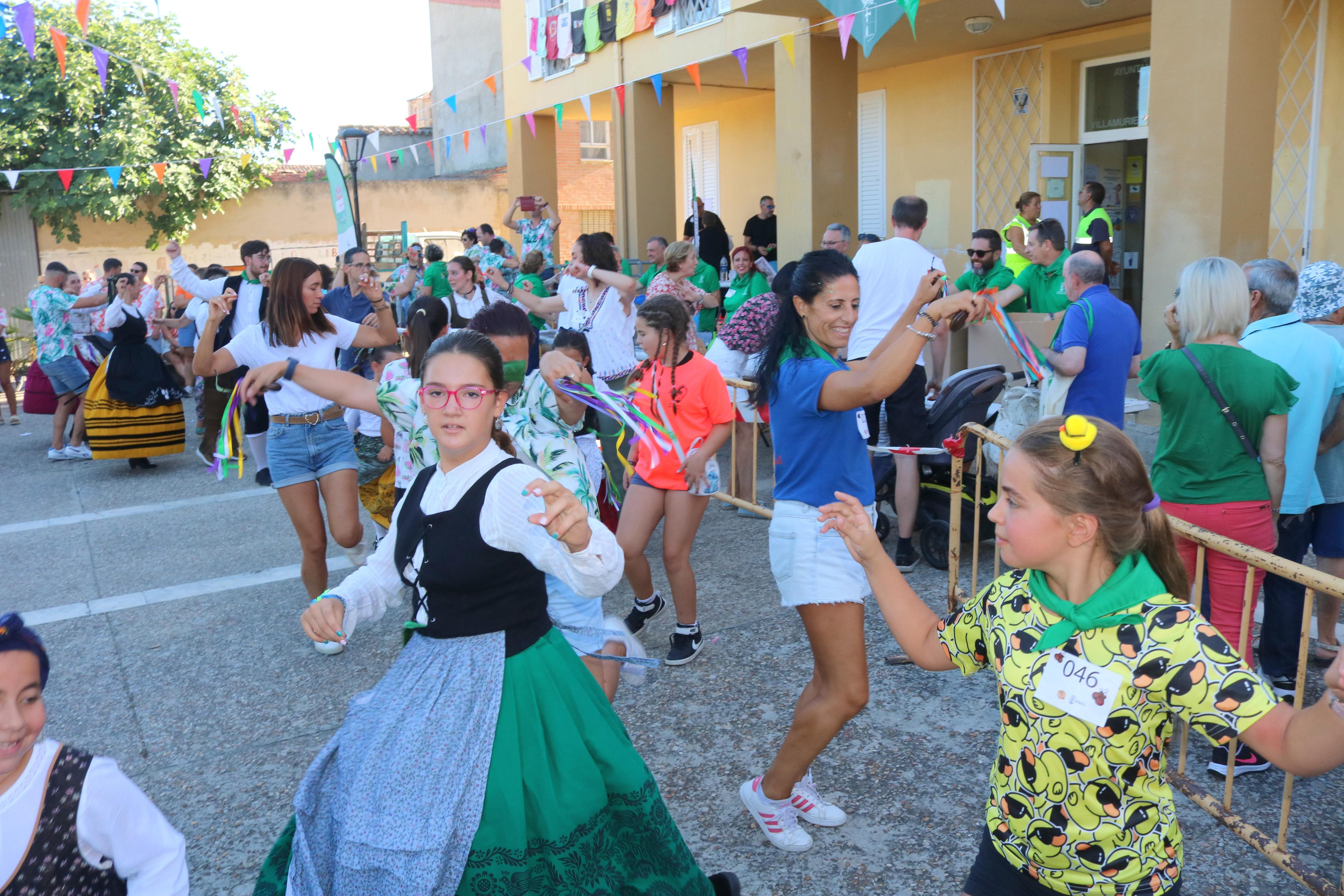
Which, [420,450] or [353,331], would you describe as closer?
[420,450]

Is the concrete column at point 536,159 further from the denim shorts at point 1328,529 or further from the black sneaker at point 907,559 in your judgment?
the denim shorts at point 1328,529

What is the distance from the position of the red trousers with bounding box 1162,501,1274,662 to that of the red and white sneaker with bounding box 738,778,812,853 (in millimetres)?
1529

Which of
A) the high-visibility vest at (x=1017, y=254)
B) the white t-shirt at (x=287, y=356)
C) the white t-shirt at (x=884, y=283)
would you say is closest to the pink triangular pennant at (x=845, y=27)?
the high-visibility vest at (x=1017, y=254)

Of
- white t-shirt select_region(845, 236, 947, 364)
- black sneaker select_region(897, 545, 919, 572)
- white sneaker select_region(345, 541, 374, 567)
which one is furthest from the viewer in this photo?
white t-shirt select_region(845, 236, 947, 364)

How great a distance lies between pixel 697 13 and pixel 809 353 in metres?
11.9

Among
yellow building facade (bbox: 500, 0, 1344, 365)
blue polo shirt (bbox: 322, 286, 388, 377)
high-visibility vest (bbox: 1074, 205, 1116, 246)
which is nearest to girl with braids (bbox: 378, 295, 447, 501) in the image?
blue polo shirt (bbox: 322, 286, 388, 377)

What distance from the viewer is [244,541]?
732cm

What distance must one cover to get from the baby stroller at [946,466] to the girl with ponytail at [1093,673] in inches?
149

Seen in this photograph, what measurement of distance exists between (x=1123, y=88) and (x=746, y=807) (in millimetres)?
Answer: 10860

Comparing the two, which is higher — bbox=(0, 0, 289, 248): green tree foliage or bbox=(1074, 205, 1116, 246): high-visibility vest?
bbox=(0, 0, 289, 248): green tree foliage

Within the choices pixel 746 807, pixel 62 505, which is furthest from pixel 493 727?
pixel 62 505

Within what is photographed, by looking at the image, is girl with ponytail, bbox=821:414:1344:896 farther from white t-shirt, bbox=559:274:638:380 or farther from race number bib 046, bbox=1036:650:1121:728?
white t-shirt, bbox=559:274:638:380

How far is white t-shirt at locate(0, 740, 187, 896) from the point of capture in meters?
1.84

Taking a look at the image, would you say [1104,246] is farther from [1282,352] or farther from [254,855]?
[254,855]
